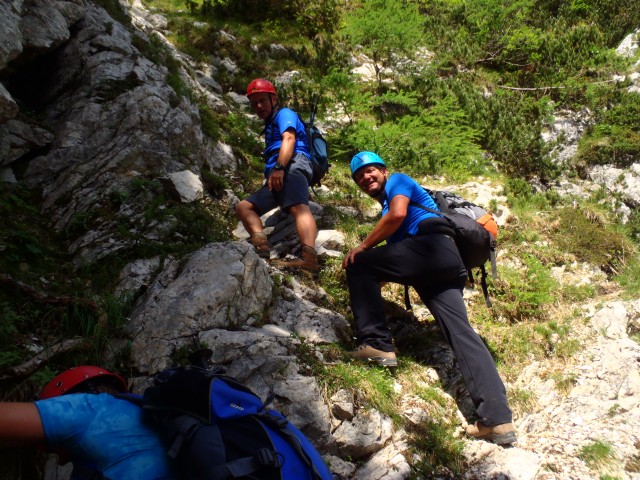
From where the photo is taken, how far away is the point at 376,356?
4289 millimetres

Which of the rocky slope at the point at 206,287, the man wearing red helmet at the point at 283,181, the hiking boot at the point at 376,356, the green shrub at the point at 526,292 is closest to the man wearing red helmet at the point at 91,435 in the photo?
the rocky slope at the point at 206,287

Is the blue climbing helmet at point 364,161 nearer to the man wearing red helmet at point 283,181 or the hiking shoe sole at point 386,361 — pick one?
the man wearing red helmet at point 283,181

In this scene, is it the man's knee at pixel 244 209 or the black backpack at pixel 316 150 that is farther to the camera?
the black backpack at pixel 316 150

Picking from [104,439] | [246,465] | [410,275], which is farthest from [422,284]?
[104,439]

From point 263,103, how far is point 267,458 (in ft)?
16.2

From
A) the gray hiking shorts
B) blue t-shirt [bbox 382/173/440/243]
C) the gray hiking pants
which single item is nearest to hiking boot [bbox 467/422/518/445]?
the gray hiking pants

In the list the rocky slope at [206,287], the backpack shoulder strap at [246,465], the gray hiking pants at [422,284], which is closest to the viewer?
the backpack shoulder strap at [246,465]

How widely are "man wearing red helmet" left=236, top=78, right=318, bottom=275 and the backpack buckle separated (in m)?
3.53

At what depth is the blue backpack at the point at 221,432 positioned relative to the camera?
6.57 ft

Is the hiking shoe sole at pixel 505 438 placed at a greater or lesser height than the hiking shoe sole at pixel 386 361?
lesser

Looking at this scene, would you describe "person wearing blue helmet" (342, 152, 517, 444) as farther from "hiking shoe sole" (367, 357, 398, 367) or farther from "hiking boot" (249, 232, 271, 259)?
"hiking boot" (249, 232, 271, 259)

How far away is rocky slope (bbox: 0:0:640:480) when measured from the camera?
3756 millimetres

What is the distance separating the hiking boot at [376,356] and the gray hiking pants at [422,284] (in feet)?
0.16

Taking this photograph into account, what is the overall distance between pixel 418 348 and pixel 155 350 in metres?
2.79
